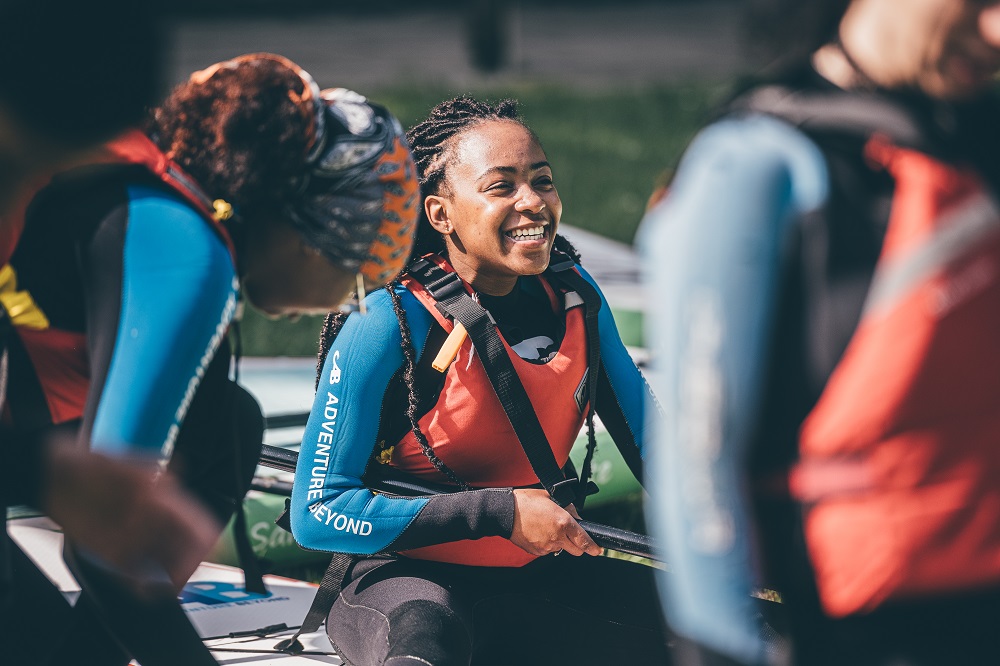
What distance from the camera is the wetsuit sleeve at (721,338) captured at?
147 cm

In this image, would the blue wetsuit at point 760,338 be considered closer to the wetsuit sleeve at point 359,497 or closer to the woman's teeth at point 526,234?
the wetsuit sleeve at point 359,497

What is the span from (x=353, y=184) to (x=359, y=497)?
2.59ft

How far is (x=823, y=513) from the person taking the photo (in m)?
1.51

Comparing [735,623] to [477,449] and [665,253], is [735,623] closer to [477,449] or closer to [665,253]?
[665,253]

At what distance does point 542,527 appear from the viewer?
2.52 m

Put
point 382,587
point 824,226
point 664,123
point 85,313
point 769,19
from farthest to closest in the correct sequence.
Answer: point 664,123 → point 382,587 → point 85,313 → point 769,19 → point 824,226

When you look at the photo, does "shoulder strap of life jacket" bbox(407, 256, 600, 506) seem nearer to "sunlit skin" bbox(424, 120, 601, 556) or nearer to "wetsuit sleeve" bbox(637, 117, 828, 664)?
"sunlit skin" bbox(424, 120, 601, 556)

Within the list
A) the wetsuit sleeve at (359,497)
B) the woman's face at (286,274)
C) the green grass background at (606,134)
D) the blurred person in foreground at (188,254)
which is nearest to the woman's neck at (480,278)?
the wetsuit sleeve at (359,497)

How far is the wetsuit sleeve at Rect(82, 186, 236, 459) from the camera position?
1.66 m

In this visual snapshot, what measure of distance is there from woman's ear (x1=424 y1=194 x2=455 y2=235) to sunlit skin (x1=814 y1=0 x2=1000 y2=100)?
1.37m

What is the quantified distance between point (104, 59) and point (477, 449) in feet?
4.09

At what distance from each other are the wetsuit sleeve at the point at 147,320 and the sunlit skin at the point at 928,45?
2.84ft

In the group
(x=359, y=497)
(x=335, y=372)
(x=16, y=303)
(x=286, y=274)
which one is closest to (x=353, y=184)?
(x=286, y=274)

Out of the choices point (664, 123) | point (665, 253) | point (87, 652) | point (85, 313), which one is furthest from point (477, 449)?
point (664, 123)
